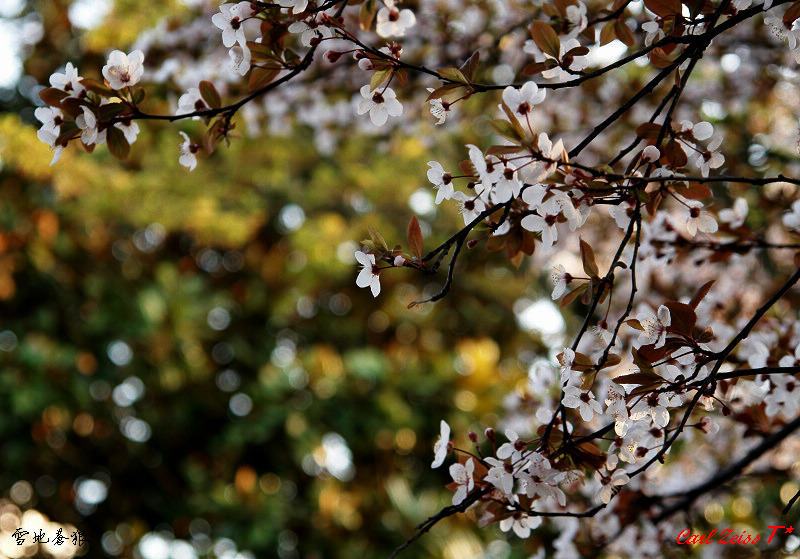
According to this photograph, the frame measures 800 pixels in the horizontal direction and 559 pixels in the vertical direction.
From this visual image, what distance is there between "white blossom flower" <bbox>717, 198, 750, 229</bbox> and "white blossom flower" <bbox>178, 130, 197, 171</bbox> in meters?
1.02

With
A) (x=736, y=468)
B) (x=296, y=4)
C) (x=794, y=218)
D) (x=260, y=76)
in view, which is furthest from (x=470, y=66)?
(x=736, y=468)

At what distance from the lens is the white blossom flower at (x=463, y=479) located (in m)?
0.94

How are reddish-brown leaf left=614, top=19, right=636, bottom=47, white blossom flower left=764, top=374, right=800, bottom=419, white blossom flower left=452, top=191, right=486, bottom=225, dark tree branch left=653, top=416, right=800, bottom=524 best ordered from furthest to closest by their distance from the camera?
dark tree branch left=653, top=416, right=800, bottom=524 < white blossom flower left=764, top=374, right=800, bottom=419 < reddish-brown leaf left=614, top=19, right=636, bottom=47 < white blossom flower left=452, top=191, right=486, bottom=225

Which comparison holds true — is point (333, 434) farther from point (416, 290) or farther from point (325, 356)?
point (416, 290)

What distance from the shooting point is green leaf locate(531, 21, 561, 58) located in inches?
34.8

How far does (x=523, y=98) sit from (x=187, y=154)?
0.54 m

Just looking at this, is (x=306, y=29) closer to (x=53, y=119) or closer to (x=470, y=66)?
(x=470, y=66)

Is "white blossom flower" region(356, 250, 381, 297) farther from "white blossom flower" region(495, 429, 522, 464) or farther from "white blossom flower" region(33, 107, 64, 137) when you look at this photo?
"white blossom flower" region(33, 107, 64, 137)

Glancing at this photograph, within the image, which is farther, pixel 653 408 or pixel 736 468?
pixel 736 468

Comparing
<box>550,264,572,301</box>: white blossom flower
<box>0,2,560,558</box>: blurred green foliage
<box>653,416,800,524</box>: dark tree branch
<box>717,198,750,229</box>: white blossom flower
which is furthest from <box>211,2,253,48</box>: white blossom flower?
<box>0,2,560,558</box>: blurred green foliage

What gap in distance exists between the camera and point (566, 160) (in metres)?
0.82

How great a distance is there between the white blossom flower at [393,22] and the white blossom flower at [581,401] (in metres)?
0.59

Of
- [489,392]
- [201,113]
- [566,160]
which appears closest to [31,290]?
[489,392]

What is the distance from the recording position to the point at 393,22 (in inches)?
41.6
